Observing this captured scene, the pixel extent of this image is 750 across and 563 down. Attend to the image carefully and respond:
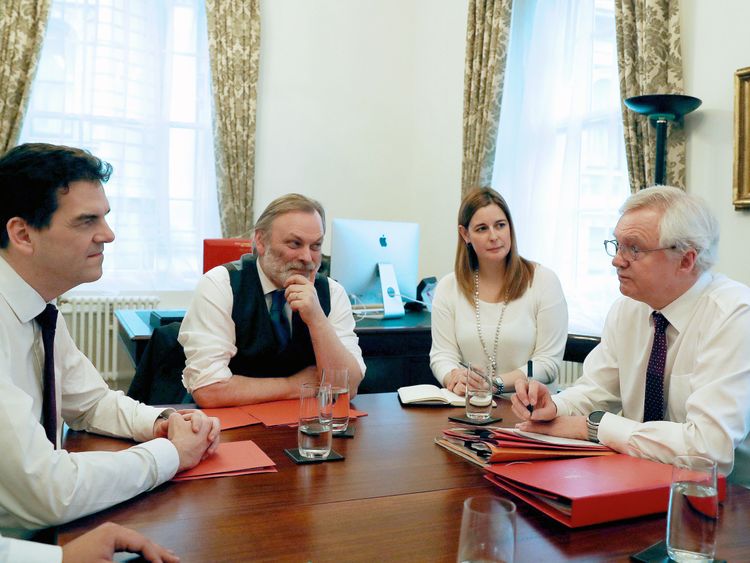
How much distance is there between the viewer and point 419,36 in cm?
583

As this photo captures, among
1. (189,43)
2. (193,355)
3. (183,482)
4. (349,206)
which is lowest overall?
(183,482)

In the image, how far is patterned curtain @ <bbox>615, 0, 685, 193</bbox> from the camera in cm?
321

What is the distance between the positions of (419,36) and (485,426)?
4.77m

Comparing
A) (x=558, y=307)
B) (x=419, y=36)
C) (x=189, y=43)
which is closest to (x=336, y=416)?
(x=558, y=307)

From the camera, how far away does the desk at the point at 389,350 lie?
10.6 feet

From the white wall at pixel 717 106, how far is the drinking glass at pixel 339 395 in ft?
7.13

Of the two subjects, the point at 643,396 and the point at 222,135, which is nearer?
the point at 643,396

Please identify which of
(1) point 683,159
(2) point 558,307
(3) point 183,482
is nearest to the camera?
(3) point 183,482

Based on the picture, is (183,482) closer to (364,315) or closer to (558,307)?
(558,307)

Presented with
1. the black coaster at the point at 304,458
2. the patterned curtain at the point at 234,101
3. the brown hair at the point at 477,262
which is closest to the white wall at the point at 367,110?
the patterned curtain at the point at 234,101

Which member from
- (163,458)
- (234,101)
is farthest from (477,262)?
(234,101)

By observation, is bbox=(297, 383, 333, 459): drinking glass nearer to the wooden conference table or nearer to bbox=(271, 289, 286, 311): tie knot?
the wooden conference table

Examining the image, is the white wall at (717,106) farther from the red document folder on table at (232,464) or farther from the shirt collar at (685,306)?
the red document folder on table at (232,464)

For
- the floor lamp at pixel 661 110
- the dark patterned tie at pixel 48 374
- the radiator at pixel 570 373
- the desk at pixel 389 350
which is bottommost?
the radiator at pixel 570 373
